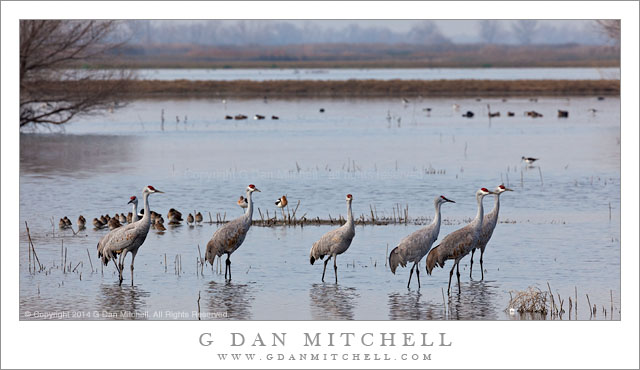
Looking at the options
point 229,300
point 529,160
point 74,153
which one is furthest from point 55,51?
point 229,300

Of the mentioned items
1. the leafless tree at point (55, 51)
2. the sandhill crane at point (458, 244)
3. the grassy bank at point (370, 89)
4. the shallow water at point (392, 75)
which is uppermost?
the shallow water at point (392, 75)

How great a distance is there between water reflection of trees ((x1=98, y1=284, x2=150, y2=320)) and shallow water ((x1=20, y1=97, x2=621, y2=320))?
0.09 feet

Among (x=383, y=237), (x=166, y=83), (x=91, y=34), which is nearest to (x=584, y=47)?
(x=166, y=83)

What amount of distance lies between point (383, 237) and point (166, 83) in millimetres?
59704

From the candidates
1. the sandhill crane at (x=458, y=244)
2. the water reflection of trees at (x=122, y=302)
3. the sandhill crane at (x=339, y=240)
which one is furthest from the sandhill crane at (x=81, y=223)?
the sandhill crane at (x=458, y=244)

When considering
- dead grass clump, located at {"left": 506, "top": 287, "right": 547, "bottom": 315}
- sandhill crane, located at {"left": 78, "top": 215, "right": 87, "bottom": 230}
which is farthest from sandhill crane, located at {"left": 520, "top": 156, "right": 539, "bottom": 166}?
dead grass clump, located at {"left": 506, "top": 287, "right": 547, "bottom": 315}

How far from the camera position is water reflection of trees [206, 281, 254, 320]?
12519 mm

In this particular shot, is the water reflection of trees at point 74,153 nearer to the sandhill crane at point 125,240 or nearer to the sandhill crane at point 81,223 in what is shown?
the sandhill crane at point 81,223

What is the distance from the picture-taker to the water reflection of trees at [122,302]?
12.5m

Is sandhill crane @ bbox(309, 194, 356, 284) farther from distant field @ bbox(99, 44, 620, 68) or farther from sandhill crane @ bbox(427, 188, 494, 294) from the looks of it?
distant field @ bbox(99, 44, 620, 68)

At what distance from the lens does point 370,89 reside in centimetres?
7231

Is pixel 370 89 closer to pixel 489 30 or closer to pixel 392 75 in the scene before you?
pixel 392 75

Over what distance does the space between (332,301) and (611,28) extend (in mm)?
24213

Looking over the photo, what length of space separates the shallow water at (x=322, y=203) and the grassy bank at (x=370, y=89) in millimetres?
21754
